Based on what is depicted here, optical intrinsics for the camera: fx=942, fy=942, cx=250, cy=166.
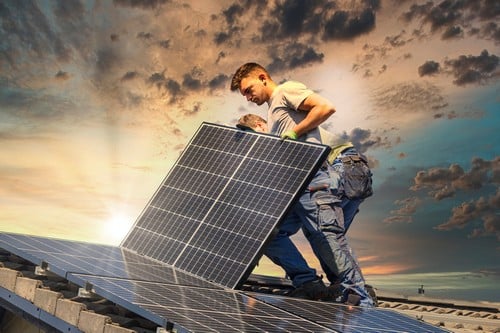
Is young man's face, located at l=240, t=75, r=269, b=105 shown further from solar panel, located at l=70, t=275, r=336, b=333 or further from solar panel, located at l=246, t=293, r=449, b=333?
solar panel, located at l=70, t=275, r=336, b=333

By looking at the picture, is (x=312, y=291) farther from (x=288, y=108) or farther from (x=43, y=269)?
(x=43, y=269)

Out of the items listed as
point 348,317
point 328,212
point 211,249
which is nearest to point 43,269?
point 211,249

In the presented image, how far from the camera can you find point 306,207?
538 inches

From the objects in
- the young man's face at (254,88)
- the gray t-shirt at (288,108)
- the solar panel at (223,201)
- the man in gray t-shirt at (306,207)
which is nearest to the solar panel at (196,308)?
the solar panel at (223,201)

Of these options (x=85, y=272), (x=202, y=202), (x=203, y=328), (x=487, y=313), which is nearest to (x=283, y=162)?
(x=202, y=202)

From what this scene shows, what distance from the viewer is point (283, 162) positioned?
1377cm

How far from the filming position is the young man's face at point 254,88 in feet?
46.1

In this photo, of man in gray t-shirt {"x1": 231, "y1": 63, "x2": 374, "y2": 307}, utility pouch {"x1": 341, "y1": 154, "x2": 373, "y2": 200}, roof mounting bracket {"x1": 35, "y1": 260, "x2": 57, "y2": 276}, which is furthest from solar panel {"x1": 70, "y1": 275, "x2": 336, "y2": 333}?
utility pouch {"x1": 341, "y1": 154, "x2": 373, "y2": 200}

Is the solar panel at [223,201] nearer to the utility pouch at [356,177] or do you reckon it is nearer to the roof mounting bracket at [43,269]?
the utility pouch at [356,177]

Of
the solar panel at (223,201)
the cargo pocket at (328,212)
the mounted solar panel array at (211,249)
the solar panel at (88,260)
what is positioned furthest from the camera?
the cargo pocket at (328,212)

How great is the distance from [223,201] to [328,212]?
1.68m

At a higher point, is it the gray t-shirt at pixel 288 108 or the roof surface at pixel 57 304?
the gray t-shirt at pixel 288 108

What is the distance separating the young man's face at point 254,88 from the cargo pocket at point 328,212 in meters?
1.72

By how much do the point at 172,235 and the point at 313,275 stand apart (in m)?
2.25
